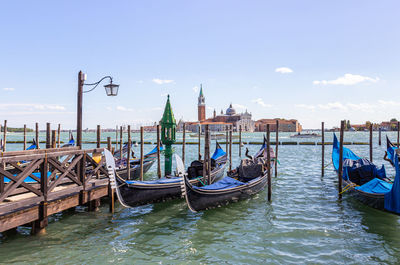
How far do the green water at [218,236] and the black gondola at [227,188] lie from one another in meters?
0.21

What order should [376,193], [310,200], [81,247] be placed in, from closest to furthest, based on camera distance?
[81,247] < [376,193] < [310,200]

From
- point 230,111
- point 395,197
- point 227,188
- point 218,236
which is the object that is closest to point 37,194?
point 218,236

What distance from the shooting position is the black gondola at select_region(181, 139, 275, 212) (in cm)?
586

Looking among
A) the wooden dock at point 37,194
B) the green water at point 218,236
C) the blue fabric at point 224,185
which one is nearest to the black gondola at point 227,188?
the blue fabric at point 224,185

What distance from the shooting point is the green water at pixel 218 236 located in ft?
13.5

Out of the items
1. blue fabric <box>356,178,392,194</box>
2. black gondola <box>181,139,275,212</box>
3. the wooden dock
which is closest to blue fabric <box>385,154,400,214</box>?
blue fabric <box>356,178,392,194</box>

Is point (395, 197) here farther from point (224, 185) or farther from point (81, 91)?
point (81, 91)

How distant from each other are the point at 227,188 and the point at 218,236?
174 centimetres

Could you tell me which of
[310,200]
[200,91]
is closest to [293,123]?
[200,91]

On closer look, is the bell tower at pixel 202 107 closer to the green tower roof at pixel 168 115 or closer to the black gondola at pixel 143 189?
the green tower roof at pixel 168 115

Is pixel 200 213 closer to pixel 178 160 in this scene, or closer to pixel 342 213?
pixel 178 160

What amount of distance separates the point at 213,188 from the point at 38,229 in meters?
3.47

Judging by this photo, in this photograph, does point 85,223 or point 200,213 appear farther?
point 200,213

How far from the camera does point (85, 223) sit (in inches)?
215
